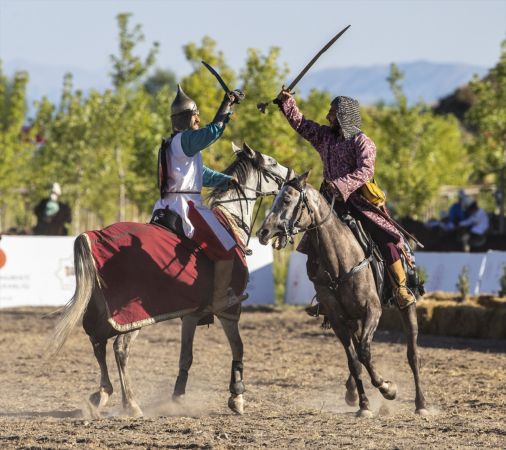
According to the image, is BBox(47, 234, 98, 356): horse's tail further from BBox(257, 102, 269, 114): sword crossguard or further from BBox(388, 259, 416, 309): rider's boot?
BBox(388, 259, 416, 309): rider's boot

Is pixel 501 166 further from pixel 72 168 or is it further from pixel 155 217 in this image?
pixel 155 217

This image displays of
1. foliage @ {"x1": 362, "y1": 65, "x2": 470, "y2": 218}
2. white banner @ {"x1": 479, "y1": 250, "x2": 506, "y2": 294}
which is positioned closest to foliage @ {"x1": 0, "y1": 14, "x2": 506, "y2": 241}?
foliage @ {"x1": 362, "y1": 65, "x2": 470, "y2": 218}

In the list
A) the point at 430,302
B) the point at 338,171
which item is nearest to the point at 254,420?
the point at 338,171

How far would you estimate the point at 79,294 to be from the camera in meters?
8.65

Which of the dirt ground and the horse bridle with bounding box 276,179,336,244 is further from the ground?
the horse bridle with bounding box 276,179,336,244

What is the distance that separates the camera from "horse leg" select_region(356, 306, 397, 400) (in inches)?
346

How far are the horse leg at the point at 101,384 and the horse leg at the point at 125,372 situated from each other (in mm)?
112

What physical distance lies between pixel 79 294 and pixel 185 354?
1.18 meters

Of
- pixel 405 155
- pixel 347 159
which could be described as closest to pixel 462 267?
pixel 347 159

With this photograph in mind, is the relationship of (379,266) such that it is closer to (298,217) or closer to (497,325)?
(298,217)

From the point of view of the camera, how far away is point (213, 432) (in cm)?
776

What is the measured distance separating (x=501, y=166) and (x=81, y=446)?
20.1 metres

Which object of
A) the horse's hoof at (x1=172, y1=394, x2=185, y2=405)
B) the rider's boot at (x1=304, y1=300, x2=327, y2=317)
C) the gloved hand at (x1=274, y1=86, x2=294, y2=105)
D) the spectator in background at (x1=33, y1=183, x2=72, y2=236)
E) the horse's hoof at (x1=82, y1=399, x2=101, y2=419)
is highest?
the gloved hand at (x1=274, y1=86, x2=294, y2=105)

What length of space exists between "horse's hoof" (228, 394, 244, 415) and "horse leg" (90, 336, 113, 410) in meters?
0.95
